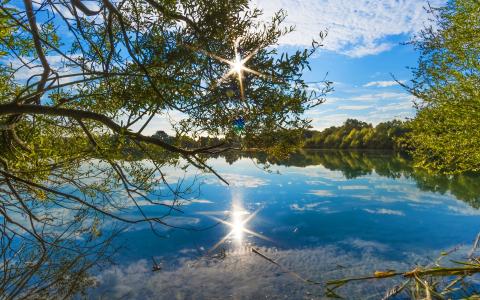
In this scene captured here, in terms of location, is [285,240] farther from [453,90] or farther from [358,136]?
[358,136]

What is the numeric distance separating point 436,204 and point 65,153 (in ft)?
88.2

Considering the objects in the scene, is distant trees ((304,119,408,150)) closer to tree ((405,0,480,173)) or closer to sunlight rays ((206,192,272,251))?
sunlight rays ((206,192,272,251))

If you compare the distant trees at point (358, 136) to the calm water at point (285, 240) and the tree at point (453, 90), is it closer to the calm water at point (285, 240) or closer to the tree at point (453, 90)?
the calm water at point (285, 240)

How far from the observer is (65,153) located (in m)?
5.45

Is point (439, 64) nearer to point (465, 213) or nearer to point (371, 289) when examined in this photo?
point (371, 289)

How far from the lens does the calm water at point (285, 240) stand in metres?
12.3

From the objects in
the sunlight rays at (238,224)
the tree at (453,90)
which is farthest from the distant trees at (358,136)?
the tree at (453,90)

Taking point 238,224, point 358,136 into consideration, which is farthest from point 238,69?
point 358,136

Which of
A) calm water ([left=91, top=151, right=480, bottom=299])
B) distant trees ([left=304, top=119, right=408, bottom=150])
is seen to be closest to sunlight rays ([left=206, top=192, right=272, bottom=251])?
calm water ([left=91, top=151, right=480, bottom=299])

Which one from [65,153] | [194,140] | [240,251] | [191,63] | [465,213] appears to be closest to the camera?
[191,63]

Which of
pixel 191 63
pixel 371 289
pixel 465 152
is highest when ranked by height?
pixel 191 63

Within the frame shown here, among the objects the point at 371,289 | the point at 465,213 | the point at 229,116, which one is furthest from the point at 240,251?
the point at 465,213

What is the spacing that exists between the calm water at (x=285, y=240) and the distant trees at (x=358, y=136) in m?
49.7

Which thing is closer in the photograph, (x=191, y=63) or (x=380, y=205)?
(x=191, y=63)
